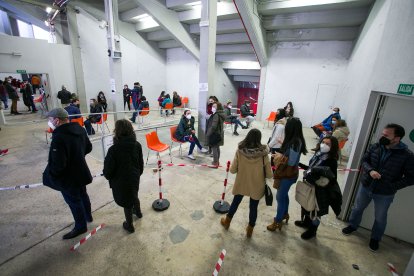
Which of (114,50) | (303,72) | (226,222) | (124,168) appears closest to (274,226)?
(226,222)

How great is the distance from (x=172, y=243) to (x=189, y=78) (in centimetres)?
1110

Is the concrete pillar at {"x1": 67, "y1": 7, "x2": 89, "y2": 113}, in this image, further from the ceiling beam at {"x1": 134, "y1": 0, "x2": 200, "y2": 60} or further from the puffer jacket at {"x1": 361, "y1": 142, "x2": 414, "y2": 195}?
the puffer jacket at {"x1": 361, "y1": 142, "x2": 414, "y2": 195}

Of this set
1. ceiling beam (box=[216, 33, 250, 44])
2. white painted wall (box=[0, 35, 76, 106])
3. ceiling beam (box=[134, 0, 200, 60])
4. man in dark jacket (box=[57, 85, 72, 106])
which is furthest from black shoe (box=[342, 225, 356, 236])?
white painted wall (box=[0, 35, 76, 106])

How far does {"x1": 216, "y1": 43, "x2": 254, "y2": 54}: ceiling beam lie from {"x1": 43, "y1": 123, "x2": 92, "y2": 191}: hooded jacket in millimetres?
8806

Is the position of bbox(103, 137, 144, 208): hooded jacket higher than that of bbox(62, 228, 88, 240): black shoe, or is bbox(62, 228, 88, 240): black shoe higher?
bbox(103, 137, 144, 208): hooded jacket

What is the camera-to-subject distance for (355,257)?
8.51 ft

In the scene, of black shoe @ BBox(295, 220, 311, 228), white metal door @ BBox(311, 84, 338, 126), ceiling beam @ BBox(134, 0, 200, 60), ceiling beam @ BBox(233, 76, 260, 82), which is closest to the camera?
black shoe @ BBox(295, 220, 311, 228)

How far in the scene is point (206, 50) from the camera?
5.36 m

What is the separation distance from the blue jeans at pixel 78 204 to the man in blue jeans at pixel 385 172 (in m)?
3.50

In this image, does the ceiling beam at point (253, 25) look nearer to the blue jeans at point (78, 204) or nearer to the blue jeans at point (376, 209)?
the blue jeans at point (376, 209)

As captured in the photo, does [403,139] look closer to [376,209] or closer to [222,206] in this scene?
[376,209]

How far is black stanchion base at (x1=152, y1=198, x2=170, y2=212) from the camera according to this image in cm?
326

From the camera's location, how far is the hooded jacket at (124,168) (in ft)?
7.67

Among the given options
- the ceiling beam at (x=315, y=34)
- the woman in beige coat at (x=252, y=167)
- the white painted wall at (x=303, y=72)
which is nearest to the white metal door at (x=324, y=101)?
the white painted wall at (x=303, y=72)
